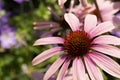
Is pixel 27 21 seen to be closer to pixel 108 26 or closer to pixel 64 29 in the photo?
pixel 64 29

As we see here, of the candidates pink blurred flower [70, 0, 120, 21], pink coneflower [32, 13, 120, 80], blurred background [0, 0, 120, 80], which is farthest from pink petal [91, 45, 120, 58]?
blurred background [0, 0, 120, 80]

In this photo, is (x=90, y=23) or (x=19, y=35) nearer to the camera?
(x=90, y=23)

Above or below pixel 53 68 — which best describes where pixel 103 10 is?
above

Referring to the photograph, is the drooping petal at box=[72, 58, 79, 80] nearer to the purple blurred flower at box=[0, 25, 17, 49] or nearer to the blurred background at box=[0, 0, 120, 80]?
the blurred background at box=[0, 0, 120, 80]

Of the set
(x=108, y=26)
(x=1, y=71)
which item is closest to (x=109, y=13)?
(x=108, y=26)

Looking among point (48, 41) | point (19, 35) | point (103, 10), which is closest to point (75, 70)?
point (48, 41)

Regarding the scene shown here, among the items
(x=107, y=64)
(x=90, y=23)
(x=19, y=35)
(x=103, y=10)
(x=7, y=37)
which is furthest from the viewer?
(x=7, y=37)

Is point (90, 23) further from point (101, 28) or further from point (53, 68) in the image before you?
point (53, 68)

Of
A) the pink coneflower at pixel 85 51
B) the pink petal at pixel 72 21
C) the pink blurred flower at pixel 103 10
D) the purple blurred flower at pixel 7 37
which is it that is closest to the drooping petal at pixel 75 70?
the pink coneflower at pixel 85 51
